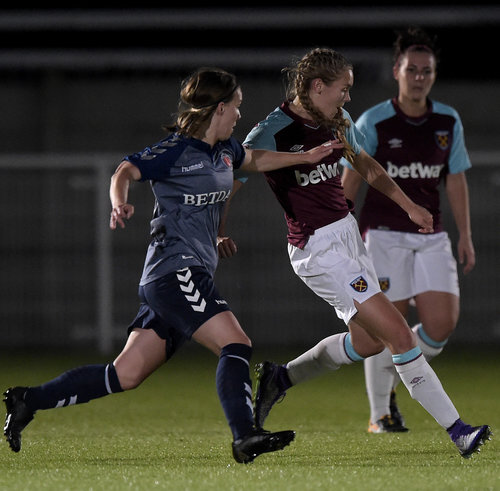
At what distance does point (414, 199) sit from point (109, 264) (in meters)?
6.45

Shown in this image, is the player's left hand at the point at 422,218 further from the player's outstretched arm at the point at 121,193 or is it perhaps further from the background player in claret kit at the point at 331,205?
the player's outstretched arm at the point at 121,193

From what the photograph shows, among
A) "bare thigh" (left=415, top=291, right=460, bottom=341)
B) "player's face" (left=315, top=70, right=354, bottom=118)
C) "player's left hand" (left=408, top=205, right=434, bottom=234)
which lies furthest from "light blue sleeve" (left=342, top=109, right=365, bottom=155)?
"bare thigh" (left=415, top=291, right=460, bottom=341)

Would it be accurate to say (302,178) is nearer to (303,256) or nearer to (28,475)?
(303,256)

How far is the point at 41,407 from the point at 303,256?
4.94 ft

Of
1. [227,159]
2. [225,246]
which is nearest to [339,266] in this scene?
[225,246]

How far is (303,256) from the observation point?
637 cm

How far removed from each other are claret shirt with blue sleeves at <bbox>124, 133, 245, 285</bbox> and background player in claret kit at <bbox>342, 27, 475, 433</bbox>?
164 cm

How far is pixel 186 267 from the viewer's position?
5633 mm

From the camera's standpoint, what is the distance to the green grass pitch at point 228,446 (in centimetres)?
514

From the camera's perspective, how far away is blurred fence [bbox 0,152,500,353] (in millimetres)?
13367

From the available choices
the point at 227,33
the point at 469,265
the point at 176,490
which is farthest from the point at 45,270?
the point at 176,490

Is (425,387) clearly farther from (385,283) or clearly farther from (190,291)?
(385,283)

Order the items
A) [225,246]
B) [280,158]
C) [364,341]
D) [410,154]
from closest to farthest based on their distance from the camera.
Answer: [280,158], [225,246], [364,341], [410,154]

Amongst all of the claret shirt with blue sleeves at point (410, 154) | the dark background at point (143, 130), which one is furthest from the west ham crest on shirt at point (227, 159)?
the dark background at point (143, 130)
